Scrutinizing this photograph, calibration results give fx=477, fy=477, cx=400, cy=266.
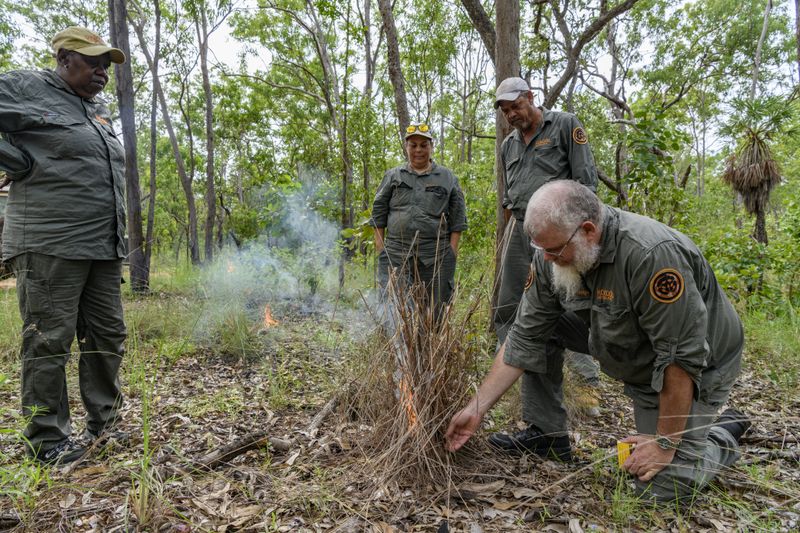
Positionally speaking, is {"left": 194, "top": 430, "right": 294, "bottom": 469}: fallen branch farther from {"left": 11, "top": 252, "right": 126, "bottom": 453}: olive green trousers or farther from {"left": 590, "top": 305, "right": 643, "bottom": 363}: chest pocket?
{"left": 590, "top": 305, "right": 643, "bottom": 363}: chest pocket

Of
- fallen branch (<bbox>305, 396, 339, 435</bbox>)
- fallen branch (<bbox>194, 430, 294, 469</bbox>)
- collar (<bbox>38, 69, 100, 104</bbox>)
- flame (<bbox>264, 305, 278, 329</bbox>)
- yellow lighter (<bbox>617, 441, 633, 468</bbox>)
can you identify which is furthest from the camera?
flame (<bbox>264, 305, 278, 329</bbox>)

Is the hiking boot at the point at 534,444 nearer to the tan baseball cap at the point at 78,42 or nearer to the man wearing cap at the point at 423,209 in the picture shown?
the man wearing cap at the point at 423,209

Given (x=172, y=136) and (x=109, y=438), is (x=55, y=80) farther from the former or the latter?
(x=172, y=136)

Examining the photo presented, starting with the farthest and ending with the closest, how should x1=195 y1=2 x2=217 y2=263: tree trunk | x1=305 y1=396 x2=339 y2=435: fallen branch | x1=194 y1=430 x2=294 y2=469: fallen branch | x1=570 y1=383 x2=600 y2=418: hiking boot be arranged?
x1=195 y1=2 x2=217 y2=263: tree trunk
x1=570 y1=383 x2=600 y2=418: hiking boot
x1=305 y1=396 x2=339 y2=435: fallen branch
x1=194 y1=430 x2=294 y2=469: fallen branch

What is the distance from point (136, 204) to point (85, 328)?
252 inches

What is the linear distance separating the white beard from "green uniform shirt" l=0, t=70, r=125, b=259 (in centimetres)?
212

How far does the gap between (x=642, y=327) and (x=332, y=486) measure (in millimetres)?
1371

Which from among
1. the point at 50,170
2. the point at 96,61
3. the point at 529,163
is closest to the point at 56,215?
the point at 50,170

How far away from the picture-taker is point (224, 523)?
1672 millimetres

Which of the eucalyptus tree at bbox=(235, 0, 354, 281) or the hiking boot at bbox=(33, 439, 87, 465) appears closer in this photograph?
the hiking boot at bbox=(33, 439, 87, 465)

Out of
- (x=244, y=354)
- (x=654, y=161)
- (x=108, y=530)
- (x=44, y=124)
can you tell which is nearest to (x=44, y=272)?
(x=44, y=124)

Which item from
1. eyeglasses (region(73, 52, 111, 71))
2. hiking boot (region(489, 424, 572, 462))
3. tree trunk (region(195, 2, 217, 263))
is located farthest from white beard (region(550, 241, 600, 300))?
tree trunk (region(195, 2, 217, 263))

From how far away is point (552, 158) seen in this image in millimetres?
2982

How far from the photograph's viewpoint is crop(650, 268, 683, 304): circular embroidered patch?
1.73 meters
